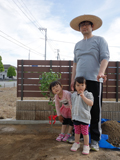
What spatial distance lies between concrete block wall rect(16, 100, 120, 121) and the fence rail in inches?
9.2

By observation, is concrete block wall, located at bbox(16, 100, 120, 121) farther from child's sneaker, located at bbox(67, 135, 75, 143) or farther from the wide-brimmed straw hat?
the wide-brimmed straw hat

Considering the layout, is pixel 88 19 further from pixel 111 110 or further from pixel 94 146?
pixel 111 110

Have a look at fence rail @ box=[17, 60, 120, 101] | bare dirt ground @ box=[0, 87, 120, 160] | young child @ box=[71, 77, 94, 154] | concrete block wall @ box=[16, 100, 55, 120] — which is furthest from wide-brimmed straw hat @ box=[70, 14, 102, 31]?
concrete block wall @ box=[16, 100, 55, 120]

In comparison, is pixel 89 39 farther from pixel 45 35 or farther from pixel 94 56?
pixel 45 35

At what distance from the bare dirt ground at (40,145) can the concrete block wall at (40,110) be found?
1.24 feet

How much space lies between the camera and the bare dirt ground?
6.50 feet

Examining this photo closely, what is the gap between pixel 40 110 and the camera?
12.0 feet

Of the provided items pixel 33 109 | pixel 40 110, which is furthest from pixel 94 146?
pixel 33 109

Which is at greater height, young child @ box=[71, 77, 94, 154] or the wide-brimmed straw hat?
the wide-brimmed straw hat

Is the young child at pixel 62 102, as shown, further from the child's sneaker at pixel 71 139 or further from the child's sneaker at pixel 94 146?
the child's sneaker at pixel 94 146

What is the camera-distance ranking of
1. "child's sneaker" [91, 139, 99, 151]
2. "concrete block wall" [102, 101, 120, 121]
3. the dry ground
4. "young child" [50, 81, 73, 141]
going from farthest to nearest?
"concrete block wall" [102, 101, 120, 121], "young child" [50, 81, 73, 141], "child's sneaker" [91, 139, 99, 151], the dry ground

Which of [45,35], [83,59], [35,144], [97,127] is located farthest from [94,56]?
[45,35]

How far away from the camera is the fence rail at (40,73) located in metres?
3.73

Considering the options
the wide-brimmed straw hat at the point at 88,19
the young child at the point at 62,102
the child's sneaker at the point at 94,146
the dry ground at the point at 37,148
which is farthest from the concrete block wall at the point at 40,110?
the wide-brimmed straw hat at the point at 88,19
